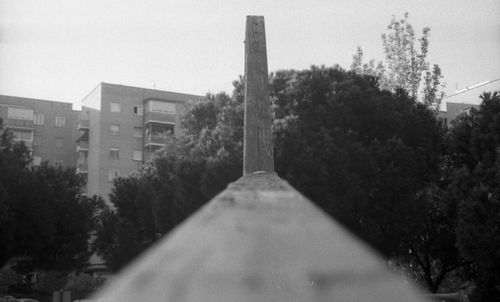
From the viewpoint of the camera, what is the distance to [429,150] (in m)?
22.3

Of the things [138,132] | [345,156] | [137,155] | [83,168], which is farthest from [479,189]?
[83,168]

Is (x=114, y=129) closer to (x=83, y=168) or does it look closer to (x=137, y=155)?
(x=137, y=155)

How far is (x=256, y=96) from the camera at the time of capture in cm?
862

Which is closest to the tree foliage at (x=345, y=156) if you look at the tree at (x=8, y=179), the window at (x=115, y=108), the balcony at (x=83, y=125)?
the tree at (x=8, y=179)

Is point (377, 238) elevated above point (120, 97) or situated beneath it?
situated beneath

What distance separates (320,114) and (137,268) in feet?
67.0

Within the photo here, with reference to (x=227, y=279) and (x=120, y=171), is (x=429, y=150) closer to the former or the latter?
(x=227, y=279)

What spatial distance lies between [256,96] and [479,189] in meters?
11.5

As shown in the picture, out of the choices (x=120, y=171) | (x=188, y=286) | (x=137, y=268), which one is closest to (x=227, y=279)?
(x=188, y=286)

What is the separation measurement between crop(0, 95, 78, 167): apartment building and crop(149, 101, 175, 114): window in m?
7.92

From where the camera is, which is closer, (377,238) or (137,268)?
(137,268)

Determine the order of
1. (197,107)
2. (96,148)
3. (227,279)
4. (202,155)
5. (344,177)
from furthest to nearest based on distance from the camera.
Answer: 1. (96,148)
2. (197,107)
3. (202,155)
4. (344,177)
5. (227,279)

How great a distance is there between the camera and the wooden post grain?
6.91 m

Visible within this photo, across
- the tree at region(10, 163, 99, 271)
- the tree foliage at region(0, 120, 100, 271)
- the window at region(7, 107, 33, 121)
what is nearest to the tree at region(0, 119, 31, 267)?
the tree foliage at region(0, 120, 100, 271)
